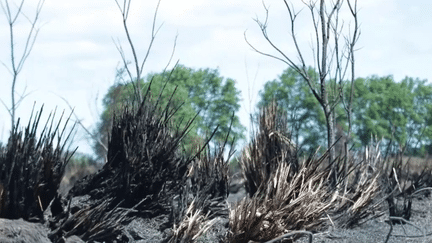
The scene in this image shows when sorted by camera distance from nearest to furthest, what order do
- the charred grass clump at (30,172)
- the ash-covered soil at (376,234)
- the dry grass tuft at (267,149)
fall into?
the charred grass clump at (30,172)
the ash-covered soil at (376,234)
the dry grass tuft at (267,149)

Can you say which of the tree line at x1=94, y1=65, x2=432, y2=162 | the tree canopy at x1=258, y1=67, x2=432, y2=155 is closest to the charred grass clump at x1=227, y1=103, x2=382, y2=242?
the tree line at x1=94, y1=65, x2=432, y2=162

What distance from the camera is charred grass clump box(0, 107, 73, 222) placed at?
8.51 metres

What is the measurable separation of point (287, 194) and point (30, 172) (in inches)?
135

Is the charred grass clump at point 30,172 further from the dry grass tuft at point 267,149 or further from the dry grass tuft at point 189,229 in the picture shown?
the dry grass tuft at point 267,149

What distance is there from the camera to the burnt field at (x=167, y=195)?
869cm

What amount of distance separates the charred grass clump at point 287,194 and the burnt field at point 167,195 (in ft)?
0.06

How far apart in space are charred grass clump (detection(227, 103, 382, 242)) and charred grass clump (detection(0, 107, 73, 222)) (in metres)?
2.29

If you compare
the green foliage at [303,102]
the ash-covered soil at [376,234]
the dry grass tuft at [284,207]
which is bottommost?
the ash-covered soil at [376,234]

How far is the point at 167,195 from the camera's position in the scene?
34.1 feet

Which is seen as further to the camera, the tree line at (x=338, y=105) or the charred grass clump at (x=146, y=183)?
the tree line at (x=338, y=105)

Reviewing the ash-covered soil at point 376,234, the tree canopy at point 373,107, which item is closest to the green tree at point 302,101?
the tree canopy at point 373,107

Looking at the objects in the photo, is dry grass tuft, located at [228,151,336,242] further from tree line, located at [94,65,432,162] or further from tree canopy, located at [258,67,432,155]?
tree canopy, located at [258,67,432,155]

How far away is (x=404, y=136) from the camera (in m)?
59.7

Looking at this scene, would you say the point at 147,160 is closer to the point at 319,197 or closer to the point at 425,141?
the point at 319,197
